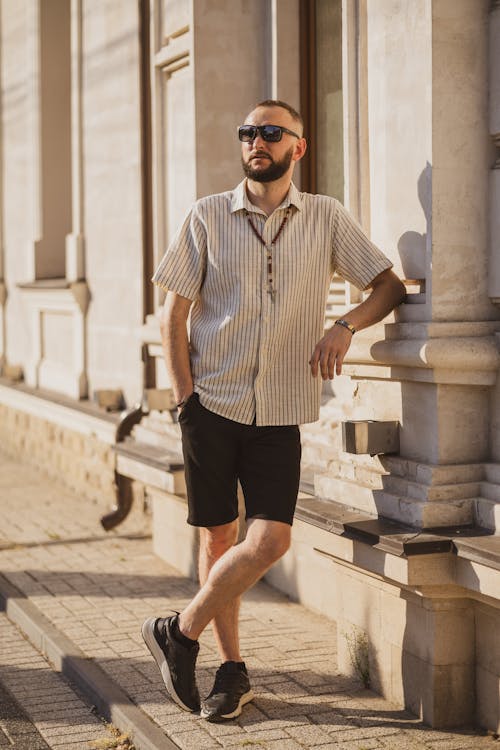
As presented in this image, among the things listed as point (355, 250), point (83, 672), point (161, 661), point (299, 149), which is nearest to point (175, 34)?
point (299, 149)

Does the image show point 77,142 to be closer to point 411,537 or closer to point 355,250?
point 355,250

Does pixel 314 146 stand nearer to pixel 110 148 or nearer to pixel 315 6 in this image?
pixel 315 6

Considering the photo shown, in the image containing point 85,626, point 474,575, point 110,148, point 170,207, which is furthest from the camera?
point 110,148

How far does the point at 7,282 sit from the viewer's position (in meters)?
14.4

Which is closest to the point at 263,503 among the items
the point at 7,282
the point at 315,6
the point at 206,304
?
the point at 206,304

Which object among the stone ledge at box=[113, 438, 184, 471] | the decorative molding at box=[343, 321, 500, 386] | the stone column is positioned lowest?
the stone ledge at box=[113, 438, 184, 471]

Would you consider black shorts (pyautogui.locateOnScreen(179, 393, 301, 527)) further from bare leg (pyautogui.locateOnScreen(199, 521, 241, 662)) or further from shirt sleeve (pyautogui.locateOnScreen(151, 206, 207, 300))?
shirt sleeve (pyautogui.locateOnScreen(151, 206, 207, 300))

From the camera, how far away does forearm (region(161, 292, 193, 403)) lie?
497 cm

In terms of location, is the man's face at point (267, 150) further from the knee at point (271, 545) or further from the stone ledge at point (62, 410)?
the stone ledge at point (62, 410)

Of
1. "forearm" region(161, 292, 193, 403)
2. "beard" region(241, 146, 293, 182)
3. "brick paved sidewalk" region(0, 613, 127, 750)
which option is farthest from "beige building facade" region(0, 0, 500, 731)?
"brick paved sidewalk" region(0, 613, 127, 750)

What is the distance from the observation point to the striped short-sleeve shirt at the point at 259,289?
16.1 ft

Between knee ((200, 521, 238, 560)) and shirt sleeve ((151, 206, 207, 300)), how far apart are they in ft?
2.98

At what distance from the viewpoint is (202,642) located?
620 cm

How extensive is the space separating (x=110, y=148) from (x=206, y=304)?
5.67 meters
